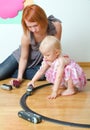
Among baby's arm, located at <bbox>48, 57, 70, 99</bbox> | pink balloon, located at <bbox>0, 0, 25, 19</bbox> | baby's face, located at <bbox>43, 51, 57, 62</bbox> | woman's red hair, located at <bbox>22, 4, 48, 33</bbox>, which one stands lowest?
baby's arm, located at <bbox>48, 57, 70, 99</bbox>

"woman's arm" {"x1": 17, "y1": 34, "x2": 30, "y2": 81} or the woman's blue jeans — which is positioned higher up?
"woman's arm" {"x1": 17, "y1": 34, "x2": 30, "y2": 81}

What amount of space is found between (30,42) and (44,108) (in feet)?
1.97

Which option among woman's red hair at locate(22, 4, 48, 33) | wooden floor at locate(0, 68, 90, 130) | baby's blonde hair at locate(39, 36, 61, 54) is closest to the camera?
wooden floor at locate(0, 68, 90, 130)

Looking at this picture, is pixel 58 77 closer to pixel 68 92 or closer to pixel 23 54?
pixel 68 92

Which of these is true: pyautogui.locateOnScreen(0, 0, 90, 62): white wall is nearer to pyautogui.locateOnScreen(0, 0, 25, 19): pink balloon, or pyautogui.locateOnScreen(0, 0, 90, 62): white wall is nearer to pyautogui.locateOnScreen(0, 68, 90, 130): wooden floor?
pyautogui.locateOnScreen(0, 0, 25, 19): pink balloon

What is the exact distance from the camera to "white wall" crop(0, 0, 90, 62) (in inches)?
94.3

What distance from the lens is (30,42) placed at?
1969 millimetres

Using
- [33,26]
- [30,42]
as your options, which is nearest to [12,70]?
[30,42]

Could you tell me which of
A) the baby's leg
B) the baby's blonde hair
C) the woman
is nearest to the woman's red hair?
the woman

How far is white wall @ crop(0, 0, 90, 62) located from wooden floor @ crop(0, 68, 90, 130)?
0.68m

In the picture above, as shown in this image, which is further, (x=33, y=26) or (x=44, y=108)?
(x=33, y=26)

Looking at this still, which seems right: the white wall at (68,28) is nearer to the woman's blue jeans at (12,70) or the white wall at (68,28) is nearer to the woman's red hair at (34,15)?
the woman's blue jeans at (12,70)

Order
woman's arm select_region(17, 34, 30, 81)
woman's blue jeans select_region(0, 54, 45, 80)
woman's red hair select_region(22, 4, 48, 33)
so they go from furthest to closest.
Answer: woman's blue jeans select_region(0, 54, 45, 80), woman's arm select_region(17, 34, 30, 81), woman's red hair select_region(22, 4, 48, 33)

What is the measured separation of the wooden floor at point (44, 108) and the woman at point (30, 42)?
229 millimetres
